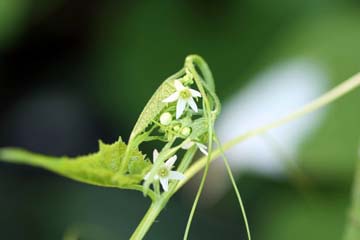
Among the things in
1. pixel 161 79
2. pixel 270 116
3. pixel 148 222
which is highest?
pixel 161 79

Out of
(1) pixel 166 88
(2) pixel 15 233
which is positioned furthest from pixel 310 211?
(1) pixel 166 88

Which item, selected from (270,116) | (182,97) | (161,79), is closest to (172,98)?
(182,97)

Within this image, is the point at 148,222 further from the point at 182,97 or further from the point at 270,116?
the point at 270,116

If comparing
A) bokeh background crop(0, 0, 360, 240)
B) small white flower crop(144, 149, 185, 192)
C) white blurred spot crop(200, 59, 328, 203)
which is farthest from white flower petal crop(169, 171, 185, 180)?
white blurred spot crop(200, 59, 328, 203)

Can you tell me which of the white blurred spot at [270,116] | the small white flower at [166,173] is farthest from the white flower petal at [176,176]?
the white blurred spot at [270,116]

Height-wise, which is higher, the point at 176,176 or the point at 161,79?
the point at 161,79

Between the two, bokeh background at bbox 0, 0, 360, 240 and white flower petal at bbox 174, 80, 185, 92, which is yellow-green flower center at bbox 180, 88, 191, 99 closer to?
white flower petal at bbox 174, 80, 185, 92
